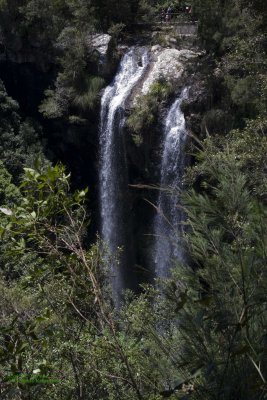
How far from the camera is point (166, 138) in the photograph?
13547 mm

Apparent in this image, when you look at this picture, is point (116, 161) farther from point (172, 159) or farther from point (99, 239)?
point (99, 239)

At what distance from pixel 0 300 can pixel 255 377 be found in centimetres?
601

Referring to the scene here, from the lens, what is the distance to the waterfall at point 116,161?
1448 cm

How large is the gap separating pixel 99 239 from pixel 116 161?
26.1ft

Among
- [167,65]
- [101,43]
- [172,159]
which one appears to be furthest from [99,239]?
[101,43]

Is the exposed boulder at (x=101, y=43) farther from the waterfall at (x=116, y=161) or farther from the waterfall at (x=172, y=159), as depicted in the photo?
the waterfall at (x=172, y=159)

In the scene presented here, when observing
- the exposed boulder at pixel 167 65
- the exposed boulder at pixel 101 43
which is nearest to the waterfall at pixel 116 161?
the exposed boulder at pixel 167 65

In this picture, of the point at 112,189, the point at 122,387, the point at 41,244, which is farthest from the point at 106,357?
the point at 112,189

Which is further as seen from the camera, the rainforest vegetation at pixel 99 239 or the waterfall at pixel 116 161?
the waterfall at pixel 116 161

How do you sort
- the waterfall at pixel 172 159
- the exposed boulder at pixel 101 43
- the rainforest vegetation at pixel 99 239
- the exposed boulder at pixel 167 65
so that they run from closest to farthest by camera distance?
the rainforest vegetation at pixel 99 239
the waterfall at pixel 172 159
the exposed boulder at pixel 167 65
the exposed boulder at pixel 101 43

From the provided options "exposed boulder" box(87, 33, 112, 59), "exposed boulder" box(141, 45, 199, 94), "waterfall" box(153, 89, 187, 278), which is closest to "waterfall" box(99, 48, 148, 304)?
"exposed boulder" box(141, 45, 199, 94)

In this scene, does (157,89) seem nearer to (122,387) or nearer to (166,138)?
(166,138)

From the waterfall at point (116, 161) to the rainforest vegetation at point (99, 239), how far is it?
360 millimetres

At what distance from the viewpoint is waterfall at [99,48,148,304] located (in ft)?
47.5
